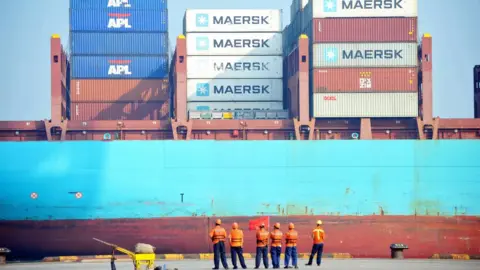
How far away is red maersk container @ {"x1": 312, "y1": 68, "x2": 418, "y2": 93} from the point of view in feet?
174

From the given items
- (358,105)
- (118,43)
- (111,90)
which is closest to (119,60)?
(118,43)

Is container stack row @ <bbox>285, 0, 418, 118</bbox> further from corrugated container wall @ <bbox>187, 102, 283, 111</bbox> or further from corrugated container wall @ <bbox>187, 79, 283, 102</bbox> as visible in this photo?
corrugated container wall @ <bbox>187, 79, 283, 102</bbox>

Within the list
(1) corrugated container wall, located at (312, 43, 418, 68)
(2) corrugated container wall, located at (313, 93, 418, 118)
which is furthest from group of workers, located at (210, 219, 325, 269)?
(1) corrugated container wall, located at (312, 43, 418, 68)

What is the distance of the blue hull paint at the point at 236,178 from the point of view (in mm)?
41250

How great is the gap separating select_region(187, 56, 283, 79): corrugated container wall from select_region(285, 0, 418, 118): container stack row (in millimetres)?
6927

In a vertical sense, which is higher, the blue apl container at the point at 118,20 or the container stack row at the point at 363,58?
the blue apl container at the point at 118,20

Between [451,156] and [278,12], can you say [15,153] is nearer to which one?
[451,156]

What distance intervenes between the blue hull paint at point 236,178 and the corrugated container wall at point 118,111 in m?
15.3

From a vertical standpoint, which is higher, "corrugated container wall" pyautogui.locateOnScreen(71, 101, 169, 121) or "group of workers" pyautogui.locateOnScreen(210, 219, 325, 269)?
"corrugated container wall" pyautogui.locateOnScreen(71, 101, 169, 121)

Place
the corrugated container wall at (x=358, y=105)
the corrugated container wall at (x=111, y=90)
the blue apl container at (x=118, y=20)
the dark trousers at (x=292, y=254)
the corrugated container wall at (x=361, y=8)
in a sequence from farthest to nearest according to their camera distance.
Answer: the blue apl container at (x=118, y=20) < the corrugated container wall at (x=111, y=90) < the corrugated container wall at (x=361, y=8) < the corrugated container wall at (x=358, y=105) < the dark trousers at (x=292, y=254)

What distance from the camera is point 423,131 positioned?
54.4m

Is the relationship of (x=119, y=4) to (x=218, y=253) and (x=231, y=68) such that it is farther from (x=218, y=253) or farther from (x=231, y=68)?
(x=218, y=253)

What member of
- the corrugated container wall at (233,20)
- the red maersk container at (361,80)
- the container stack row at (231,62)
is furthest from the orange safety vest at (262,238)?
the corrugated container wall at (233,20)

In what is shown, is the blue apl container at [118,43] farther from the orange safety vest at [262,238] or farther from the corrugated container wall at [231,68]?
the orange safety vest at [262,238]
